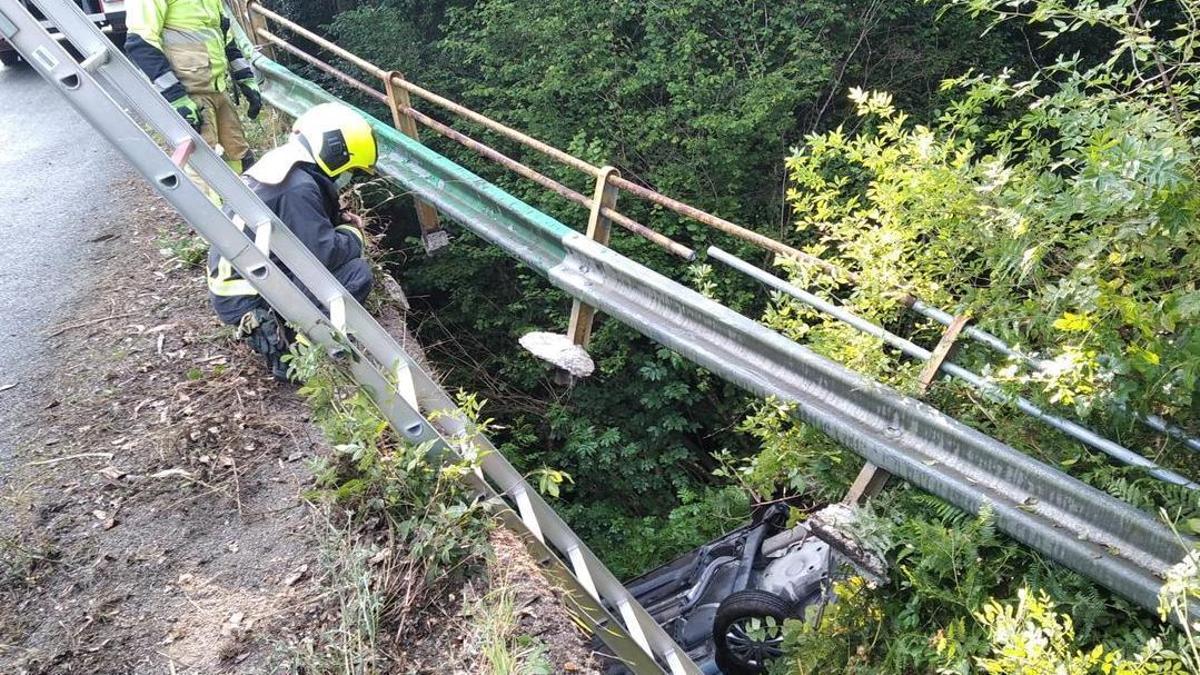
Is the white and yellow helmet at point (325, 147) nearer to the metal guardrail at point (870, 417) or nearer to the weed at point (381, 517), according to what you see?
the metal guardrail at point (870, 417)

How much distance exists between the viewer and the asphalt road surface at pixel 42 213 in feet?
17.5

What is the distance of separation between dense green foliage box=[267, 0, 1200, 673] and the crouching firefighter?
192 cm

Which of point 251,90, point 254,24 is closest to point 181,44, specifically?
point 251,90

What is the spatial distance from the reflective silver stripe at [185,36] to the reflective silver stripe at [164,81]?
0.32 m

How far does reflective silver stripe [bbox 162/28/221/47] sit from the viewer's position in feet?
20.5

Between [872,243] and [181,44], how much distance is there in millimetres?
5078

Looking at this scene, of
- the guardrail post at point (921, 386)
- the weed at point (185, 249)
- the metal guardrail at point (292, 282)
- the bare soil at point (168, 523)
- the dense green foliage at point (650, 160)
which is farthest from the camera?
the dense green foliage at point (650, 160)

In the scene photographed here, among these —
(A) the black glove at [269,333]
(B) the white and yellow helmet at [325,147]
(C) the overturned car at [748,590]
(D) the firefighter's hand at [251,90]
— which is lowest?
(C) the overturned car at [748,590]

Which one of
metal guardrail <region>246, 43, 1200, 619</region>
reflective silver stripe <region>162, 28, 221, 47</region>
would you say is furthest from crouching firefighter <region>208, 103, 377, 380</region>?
reflective silver stripe <region>162, 28, 221, 47</region>

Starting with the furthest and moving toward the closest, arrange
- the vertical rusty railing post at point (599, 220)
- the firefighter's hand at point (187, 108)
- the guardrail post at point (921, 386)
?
the firefighter's hand at point (187, 108) → the vertical rusty railing post at point (599, 220) → the guardrail post at point (921, 386)

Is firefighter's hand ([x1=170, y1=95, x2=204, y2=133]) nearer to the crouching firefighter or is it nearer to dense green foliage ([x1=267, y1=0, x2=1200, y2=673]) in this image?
the crouching firefighter

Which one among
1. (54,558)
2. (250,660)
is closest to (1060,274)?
(250,660)

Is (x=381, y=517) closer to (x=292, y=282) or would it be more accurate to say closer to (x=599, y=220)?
(x=292, y=282)

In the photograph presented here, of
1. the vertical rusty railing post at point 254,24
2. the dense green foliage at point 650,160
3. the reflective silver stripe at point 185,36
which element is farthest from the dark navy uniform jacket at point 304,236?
the vertical rusty railing post at point 254,24
